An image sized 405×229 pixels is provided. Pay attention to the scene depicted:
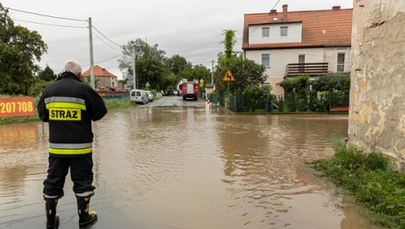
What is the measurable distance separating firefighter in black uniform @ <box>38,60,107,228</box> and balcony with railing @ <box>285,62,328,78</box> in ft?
92.0

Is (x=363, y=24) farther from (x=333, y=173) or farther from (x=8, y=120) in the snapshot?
(x=8, y=120)

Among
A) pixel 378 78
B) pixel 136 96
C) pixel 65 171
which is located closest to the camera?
pixel 65 171

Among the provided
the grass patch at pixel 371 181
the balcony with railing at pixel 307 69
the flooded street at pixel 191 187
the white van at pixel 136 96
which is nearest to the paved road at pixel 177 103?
the white van at pixel 136 96

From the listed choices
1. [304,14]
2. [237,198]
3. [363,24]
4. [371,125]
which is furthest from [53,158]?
[304,14]

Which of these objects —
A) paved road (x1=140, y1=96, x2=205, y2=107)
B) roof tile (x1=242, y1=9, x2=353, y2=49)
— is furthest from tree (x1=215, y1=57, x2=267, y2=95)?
paved road (x1=140, y1=96, x2=205, y2=107)

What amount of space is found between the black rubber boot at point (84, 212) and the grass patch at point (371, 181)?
136 inches

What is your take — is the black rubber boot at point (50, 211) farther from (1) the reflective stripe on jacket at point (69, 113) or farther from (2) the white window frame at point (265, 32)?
(2) the white window frame at point (265, 32)

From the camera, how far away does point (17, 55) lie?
3797 centimetres

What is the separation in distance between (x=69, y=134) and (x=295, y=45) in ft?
98.8

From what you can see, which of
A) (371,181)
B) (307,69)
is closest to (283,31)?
(307,69)

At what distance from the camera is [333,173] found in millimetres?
5918

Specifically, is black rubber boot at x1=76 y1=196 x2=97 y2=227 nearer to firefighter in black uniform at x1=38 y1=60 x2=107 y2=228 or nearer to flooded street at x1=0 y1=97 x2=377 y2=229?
firefighter in black uniform at x1=38 y1=60 x2=107 y2=228

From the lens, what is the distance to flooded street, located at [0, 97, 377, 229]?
13.6 ft

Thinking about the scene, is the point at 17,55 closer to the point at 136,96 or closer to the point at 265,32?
the point at 136,96
